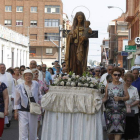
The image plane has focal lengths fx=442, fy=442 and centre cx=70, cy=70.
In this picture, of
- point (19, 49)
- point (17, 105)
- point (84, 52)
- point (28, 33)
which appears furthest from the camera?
point (28, 33)

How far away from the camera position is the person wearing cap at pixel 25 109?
9359 mm

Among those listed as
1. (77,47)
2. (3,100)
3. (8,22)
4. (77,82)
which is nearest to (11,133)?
(3,100)

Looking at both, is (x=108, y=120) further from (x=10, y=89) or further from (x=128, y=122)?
(x=10, y=89)

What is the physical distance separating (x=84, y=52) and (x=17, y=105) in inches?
79.8

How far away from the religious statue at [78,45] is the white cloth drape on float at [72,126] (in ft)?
5.39

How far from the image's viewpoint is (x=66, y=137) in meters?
8.84

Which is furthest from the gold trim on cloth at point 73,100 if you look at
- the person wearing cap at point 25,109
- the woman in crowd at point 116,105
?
the person wearing cap at point 25,109

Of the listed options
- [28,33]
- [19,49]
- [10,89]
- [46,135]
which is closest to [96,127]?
[46,135]

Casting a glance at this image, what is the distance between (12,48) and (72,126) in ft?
133

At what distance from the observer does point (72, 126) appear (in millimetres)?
8797

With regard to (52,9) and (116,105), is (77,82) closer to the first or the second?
(116,105)

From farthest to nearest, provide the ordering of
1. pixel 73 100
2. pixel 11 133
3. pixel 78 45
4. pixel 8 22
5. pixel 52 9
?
1. pixel 8 22
2. pixel 52 9
3. pixel 11 133
4. pixel 78 45
5. pixel 73 100

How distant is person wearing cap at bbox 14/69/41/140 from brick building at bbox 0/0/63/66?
73.2 meters

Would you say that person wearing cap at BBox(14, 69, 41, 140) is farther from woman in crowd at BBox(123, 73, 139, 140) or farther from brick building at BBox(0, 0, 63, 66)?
brick building at BBox(0, 0, 63, 66)
